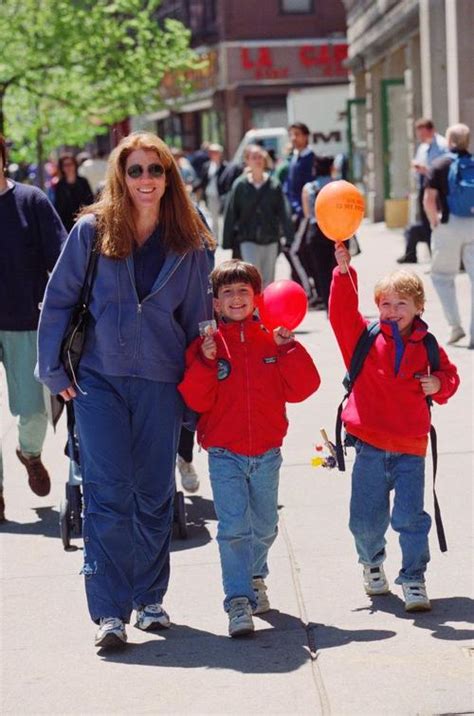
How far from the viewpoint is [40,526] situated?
7883mm

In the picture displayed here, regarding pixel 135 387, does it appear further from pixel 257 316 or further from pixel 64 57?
pixel 64 57

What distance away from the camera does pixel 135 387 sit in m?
5.75

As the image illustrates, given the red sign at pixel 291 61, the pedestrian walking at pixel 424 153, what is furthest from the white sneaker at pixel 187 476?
the red sign at pixel 291 61

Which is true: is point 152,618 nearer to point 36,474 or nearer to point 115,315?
point 115,315

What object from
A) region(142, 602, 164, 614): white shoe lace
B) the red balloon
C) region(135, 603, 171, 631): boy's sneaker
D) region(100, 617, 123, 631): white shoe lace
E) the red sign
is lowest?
region(135, 603, 171, 631): boy's sneaker

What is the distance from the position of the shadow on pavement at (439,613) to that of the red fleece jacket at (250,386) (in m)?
0.82

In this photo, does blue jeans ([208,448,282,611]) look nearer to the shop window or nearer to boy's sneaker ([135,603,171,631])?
boy's sneaker ([135,603,171,631])

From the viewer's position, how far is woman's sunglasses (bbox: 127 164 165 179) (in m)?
5.70

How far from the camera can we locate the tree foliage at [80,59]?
27.3 meters

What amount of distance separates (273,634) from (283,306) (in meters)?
1.21

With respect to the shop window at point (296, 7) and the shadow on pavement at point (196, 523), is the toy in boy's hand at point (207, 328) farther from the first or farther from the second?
the shop window at point (296, 7)

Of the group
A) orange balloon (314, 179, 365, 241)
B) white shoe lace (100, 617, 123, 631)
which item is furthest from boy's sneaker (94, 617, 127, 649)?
orange balloon (314, 179, 365, 241)

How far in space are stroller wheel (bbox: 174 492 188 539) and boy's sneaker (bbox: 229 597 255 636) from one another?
1486mm

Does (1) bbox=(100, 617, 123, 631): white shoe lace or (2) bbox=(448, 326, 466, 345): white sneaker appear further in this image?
(2) bbox=(448, 326, 466, 345): white sneaker
